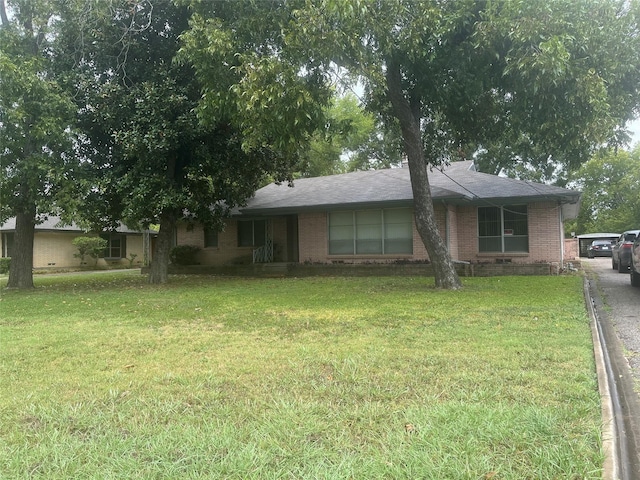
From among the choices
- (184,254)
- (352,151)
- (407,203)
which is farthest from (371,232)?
(352,151)

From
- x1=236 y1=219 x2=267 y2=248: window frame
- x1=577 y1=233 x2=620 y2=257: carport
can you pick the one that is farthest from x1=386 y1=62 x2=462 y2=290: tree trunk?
x1=577 y1=233 x2=620 y2=257: carport

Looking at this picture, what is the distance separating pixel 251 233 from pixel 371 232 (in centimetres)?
573

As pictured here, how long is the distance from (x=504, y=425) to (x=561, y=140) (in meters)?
11.2

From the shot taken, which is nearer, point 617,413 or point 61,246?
point 617,413

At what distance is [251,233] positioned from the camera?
21.3 metres

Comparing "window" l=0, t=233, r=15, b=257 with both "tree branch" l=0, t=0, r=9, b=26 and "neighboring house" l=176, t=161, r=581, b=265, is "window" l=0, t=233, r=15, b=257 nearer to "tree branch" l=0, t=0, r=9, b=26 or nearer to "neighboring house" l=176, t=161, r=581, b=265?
"neighboring house" l=176, t=161, r=581, b=265

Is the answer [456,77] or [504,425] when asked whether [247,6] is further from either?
[504,425]

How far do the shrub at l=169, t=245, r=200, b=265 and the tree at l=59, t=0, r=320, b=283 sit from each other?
6792 mm

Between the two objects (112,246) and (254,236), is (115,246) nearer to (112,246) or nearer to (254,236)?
(112,246)

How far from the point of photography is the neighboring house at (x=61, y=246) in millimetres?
25641

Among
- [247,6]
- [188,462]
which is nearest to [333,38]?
[247,6]

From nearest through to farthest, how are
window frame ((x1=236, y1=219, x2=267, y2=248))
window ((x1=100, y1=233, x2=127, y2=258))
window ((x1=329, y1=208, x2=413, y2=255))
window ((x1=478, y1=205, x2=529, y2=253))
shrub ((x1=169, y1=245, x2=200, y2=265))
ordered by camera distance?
window ((x1=478, y1=205, x2=529, y2=253)) → window ((x1=329, y1=208, x2=413, y2=255)) → window frame ((x1=236, y1=219, x2=267, y2=248)) → shrub ((x1=169, y1=245, x2=200, y2=265)) → window ((x1=100, y1=233, x2=127, y2=258))

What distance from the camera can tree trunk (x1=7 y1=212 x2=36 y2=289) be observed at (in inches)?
586

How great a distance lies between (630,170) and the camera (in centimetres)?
4416
